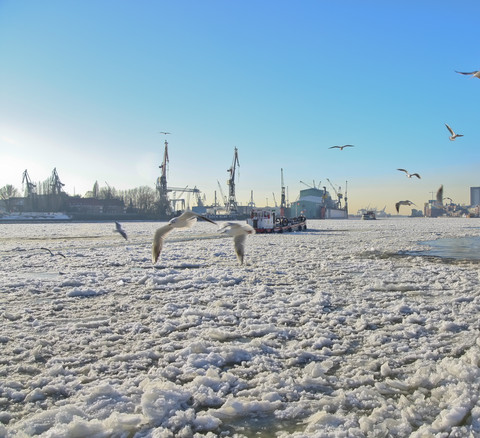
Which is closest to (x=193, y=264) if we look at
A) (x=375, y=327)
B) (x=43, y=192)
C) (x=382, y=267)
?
(x=382, y=267)

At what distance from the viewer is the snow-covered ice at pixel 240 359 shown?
3195 mm

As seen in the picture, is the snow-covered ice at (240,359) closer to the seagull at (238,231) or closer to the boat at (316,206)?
the seagull at (238,231)

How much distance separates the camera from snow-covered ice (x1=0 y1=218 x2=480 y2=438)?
3195mm

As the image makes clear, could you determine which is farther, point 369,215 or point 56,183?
point 56,183

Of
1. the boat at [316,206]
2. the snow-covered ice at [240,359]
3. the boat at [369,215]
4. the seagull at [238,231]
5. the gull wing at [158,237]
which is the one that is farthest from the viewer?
the boat at [316,206]

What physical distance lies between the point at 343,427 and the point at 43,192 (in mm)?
127040

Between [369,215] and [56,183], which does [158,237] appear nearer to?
[369,215]

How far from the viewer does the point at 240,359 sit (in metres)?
4.56

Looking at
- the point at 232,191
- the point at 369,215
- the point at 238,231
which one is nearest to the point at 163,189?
the point at 232,191

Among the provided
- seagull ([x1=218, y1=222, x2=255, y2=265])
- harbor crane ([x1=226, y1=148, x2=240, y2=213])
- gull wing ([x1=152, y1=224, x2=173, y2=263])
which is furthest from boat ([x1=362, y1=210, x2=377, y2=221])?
gull wing ([x1=152, y1=224, x2=173, y2=263])

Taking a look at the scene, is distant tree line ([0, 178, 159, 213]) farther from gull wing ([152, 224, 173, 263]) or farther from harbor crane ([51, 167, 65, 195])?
gull wing ([152, 224, 173, 263])

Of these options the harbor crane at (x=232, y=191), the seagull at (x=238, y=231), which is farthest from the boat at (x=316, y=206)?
the seagull at (x=238, y=231)

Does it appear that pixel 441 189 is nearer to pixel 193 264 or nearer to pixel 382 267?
pixel 382 267

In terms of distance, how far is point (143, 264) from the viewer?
1306 centimetres
